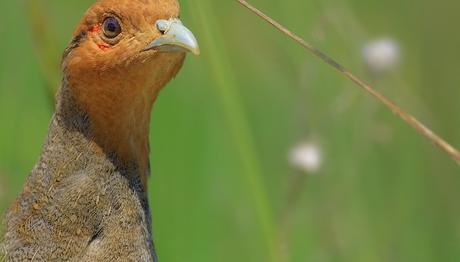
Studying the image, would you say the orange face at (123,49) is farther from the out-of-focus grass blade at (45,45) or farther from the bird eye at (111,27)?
the out-of-focus grass blade at (45,45)

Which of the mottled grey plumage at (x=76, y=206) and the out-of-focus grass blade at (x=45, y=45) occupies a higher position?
the out-of-focus grass blade at (x=45, y=45)

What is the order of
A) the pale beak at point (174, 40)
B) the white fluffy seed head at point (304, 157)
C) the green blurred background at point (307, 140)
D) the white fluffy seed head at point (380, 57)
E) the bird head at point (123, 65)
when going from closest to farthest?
the pale beak at point (174, 40), the bird head at point (123, 65), the white fluffy seed head at point (304, 157), the white fluffy seed head at point (380, 57), the green blurred background at point (307, 140)

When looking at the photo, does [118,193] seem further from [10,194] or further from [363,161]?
[363,161]

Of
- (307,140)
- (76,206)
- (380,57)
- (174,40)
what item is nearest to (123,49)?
(174,40)

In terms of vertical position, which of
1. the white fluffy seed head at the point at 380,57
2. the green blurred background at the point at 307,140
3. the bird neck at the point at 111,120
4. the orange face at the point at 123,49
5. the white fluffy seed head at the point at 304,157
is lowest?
the green blurred background at the point at 307,140

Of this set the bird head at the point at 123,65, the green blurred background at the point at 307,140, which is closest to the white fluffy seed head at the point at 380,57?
the green blurred background at the point at 307,140

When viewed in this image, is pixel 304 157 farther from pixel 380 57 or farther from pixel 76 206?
pixel 76 206

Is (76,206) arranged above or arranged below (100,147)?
below
